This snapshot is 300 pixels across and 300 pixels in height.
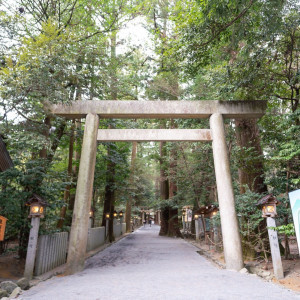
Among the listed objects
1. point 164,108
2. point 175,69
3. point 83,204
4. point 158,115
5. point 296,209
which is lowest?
point 296,209

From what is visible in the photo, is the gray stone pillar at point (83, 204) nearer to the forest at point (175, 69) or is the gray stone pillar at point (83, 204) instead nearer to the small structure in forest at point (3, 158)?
the forest at point (175, 69)

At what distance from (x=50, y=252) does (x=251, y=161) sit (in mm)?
7422

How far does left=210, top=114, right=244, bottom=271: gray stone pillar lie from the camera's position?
6.31 metres

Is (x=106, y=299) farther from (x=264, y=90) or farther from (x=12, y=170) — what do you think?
(x=264, y=90)

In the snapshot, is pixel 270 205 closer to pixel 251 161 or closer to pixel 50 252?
pixel 251 161

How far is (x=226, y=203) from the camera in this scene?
6727mm

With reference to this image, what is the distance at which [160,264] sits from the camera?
7.37 m

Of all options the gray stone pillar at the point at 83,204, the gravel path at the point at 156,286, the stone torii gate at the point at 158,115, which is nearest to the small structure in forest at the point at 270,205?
the stone torii gate at the point at 158,115

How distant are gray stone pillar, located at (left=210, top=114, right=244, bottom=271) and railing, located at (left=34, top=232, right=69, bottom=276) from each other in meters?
5.22

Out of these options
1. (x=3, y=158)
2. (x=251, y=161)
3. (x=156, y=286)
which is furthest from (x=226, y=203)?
Answer: (x=3, y=158)

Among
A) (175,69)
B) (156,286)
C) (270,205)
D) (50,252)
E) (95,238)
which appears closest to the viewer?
(156,286)

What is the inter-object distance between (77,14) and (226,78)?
7.26 m

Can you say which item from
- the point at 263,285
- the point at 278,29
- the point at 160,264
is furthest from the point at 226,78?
the point at 160,264

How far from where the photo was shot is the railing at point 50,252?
248 inches
